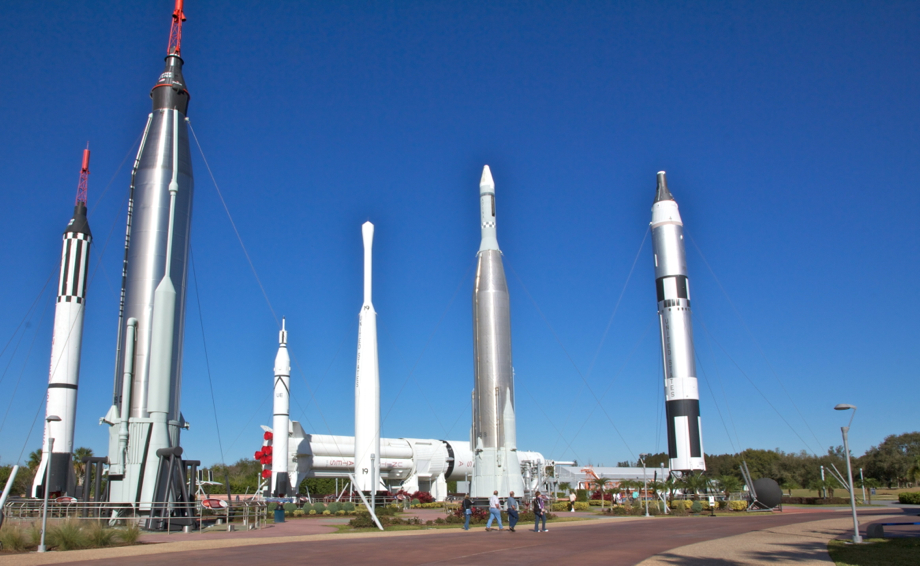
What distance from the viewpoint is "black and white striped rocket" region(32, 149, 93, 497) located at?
3484 cm

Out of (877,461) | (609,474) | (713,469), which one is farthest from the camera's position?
(713,469)

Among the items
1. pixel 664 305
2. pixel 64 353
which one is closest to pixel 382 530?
pixel 64 353

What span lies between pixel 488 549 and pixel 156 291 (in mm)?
16368

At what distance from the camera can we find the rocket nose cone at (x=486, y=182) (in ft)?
124

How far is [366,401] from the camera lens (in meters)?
38.3

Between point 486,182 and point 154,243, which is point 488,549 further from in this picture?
point 486,182

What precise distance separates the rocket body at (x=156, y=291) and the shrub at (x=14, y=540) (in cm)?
703

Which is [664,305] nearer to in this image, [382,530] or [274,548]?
[382,530]

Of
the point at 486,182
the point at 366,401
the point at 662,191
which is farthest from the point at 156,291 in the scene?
the point at 662,191

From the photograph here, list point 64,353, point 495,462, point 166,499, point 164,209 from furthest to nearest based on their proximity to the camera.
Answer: point 64,353 → point 495,462 → point 164,209 → point 166,499

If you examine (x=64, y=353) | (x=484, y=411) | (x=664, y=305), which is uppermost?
(x=664, y=305)

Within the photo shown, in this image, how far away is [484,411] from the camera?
110ft

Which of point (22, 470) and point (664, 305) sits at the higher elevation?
point (664, 305)

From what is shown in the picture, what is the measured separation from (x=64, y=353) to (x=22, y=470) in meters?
26.3
